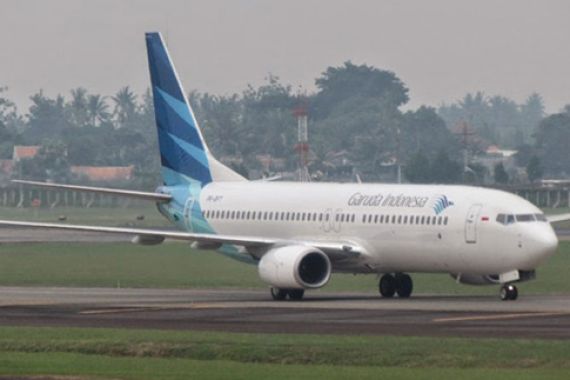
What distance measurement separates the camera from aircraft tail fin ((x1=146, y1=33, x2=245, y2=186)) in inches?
2525

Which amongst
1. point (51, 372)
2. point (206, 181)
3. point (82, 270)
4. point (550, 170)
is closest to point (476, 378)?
point (51, 372)

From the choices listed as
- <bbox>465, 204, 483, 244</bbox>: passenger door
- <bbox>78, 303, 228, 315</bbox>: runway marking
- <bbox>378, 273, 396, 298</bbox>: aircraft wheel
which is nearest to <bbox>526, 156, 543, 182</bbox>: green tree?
<bbox>378, 273, 396, 298</bbox>: aircraft wheel

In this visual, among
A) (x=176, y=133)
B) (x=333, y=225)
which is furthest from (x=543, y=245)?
(x=176, y=133)

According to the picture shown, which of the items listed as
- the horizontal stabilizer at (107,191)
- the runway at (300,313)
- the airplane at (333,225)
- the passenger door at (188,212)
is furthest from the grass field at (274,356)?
the passenger door at (188,212)

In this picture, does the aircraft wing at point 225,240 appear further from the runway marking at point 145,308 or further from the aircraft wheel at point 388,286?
the runway marking at point 145,308

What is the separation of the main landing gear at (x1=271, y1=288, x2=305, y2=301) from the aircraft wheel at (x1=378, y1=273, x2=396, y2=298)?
2951mm

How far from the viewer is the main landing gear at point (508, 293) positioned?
179ft

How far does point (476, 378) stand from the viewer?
109 feet

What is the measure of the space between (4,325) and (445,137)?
149539 millimetres

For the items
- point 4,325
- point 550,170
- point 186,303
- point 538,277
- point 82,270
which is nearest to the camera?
point 4,325

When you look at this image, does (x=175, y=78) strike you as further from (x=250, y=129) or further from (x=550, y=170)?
(x=250, y=129)

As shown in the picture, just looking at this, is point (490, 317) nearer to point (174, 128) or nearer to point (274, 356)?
point (274, 356)

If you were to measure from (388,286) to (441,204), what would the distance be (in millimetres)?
4038

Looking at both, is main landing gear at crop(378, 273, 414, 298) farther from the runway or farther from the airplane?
the runway
